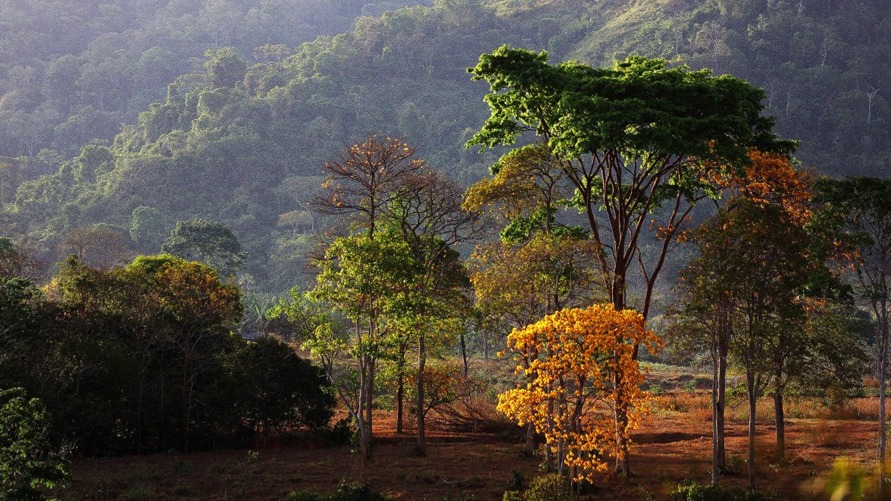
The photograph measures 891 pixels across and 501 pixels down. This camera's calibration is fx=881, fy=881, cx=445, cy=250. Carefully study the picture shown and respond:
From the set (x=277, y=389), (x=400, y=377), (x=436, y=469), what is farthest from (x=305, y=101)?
(x=436, y=469)

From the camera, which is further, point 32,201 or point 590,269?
point 32,201

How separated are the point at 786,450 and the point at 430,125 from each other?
121087mm

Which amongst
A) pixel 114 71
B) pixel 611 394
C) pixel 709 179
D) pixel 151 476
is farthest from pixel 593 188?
pixel 114 71

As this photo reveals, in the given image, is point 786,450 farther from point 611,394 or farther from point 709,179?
point 611,394

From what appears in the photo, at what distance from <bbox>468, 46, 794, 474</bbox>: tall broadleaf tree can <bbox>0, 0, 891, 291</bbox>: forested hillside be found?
2819 inches

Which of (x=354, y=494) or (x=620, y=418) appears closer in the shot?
(x=354, y=494)

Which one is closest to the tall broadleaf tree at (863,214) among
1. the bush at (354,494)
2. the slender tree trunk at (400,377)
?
the bush at (354,494)

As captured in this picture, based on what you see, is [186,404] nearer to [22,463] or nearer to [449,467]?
[449,467]

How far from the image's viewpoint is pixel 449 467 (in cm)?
2566

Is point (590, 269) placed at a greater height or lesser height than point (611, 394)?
greater

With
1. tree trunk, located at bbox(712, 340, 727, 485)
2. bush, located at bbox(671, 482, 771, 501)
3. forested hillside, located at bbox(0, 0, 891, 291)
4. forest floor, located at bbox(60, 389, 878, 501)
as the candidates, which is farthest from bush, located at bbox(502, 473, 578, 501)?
forested hillside, located at bbox(0, 0, 891, 291)

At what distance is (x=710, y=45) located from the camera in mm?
134500

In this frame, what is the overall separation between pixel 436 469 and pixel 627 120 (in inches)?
438

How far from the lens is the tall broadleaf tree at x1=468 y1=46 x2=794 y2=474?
870 inches
